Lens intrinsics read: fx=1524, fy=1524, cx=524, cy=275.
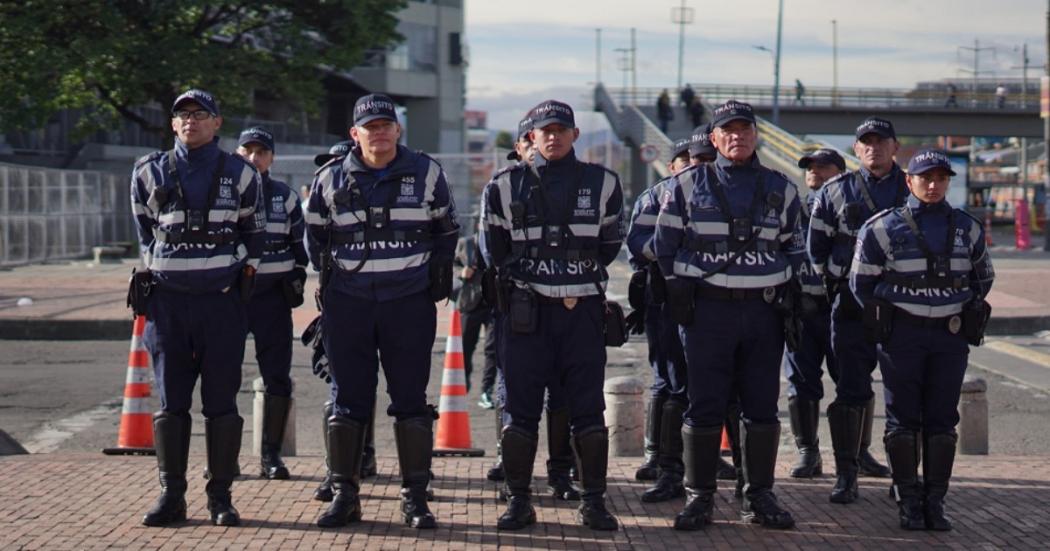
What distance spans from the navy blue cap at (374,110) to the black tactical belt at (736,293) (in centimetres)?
170

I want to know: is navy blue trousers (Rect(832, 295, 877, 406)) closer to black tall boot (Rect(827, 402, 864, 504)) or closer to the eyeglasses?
black tall boot (Rect(827, 402, 864, 504))

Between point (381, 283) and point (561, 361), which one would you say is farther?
point (561, 361)

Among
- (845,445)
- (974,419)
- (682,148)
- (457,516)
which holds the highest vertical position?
(682,148)

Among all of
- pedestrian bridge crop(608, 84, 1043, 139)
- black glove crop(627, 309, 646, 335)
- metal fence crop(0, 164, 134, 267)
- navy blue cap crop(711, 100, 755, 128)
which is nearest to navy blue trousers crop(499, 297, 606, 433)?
black glove crop(627, 309, 646, 335)

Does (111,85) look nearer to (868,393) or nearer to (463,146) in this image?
(868,393)

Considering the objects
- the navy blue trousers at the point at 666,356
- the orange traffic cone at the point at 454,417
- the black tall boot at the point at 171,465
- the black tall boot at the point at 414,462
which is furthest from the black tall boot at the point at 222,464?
the orange traffic cone at the point at 454,417

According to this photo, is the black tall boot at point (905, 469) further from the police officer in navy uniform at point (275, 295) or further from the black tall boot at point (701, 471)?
the police officer in navy uniform at point (275, 295)

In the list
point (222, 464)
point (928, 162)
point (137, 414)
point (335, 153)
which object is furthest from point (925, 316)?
point (137, 414)

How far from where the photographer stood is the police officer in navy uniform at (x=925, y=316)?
7.39 meters

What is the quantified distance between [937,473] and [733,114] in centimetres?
201

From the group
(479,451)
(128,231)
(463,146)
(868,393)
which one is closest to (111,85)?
(128,231)

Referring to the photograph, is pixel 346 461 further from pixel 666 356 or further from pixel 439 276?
pixel 666 356

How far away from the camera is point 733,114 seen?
7.32 meters

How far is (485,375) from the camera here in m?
12.2
